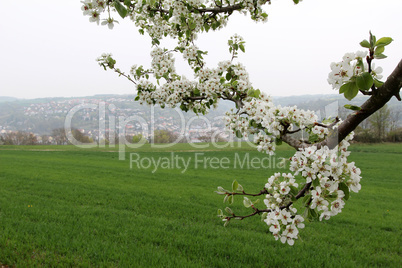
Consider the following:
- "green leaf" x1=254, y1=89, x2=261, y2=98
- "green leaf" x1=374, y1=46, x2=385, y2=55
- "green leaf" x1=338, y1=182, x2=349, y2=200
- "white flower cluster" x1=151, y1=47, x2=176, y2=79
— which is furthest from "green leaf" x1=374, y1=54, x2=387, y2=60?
"white flower cluster" x1=151, y1=47, x2=176, y2=79

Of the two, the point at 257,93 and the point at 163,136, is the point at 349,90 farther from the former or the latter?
the point at 163,136

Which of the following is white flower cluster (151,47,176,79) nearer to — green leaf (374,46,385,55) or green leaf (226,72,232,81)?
green leaf (226,72,232,81)

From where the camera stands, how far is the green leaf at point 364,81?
1078 millimetres

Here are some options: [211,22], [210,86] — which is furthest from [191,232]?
[211,22]

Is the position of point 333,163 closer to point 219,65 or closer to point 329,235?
point 219,65

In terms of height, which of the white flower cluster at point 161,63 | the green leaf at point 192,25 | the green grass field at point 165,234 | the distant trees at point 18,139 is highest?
the green leaf at point 192,25

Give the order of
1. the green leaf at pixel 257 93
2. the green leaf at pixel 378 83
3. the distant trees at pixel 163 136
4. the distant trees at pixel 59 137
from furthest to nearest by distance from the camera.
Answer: the distant trees at pixel 59 137 < the distant trees at pixel 163 136 < the green leaf at pixel 257 93 < the green leaf at pixel 378 83

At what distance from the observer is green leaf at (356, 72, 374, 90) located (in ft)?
3.54

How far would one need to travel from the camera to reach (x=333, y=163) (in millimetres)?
1297

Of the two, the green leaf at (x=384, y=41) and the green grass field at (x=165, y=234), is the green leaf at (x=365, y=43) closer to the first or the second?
the green leaf at (x=384, y=41)

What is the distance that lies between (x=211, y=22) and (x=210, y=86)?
2.66 ft

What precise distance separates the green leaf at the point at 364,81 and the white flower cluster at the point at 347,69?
Answer: 0.12ft

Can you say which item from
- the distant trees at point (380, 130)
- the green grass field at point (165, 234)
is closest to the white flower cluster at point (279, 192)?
the green grass field at point (165, 234)

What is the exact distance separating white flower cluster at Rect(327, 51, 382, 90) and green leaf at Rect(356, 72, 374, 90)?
4 centimetres
